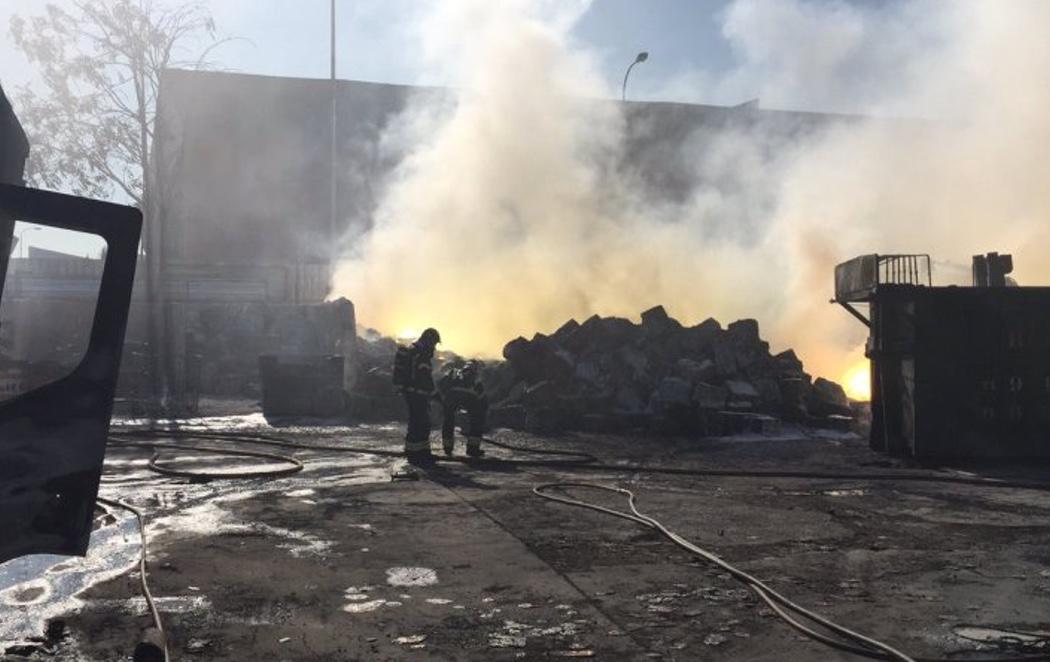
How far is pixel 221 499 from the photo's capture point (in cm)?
782

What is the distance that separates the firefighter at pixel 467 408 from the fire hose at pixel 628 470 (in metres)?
0.61

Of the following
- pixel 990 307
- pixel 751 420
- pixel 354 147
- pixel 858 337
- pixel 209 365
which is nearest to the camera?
pixel 990 307

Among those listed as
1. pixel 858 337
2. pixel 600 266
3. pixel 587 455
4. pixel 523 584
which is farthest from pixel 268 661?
pixel 600 266

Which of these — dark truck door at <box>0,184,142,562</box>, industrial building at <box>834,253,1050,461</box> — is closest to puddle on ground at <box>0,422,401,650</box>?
dark truck door at <box>0,184,142,562</box>

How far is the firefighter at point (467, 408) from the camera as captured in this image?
11008mm

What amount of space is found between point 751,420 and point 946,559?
7.46 meters

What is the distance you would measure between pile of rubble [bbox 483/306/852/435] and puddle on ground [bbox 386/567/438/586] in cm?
871

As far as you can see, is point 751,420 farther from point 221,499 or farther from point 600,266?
point 600,266

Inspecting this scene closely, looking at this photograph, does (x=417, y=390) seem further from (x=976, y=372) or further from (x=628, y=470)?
(x=976, y=372)

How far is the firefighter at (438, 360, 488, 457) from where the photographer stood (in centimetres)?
1101

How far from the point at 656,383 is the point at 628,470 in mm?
5213

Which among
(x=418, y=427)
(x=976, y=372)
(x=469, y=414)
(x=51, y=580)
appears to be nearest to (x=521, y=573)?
(x=51, y=580)

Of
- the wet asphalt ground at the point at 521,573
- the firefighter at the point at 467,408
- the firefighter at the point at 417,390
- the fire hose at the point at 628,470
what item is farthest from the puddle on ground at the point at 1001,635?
the firefighter at the point at 467,408

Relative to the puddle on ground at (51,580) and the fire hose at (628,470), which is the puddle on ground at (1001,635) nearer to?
the fire hose at (628,470)
